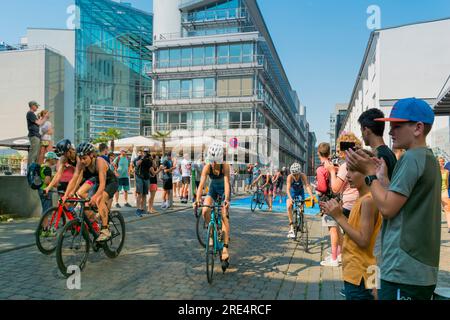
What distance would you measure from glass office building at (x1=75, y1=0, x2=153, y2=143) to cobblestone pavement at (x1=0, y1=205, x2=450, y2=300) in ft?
157

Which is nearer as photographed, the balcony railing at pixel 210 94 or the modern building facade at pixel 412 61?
the modern building facade at pixel 412 61

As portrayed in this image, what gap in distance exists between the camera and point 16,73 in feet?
168

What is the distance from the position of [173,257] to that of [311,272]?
242 centimetres

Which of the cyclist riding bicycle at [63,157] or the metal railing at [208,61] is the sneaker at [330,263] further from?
the metal railing at [208,61]

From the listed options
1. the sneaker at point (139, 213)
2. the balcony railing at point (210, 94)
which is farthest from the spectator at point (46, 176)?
the balcony railing at point (210, 94)

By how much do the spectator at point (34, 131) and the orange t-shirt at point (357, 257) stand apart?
30.1 feet

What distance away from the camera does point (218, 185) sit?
19.8 feet

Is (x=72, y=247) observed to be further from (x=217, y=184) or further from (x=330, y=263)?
(x=330, y=263)

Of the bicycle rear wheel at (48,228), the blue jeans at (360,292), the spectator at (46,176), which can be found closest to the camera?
the blue jeans at (360,292)

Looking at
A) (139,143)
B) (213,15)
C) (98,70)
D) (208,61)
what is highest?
(213,15)

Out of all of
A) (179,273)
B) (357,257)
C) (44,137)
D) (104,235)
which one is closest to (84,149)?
(104,235)

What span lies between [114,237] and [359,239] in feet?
15.4

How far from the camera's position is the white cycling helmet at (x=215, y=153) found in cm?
564

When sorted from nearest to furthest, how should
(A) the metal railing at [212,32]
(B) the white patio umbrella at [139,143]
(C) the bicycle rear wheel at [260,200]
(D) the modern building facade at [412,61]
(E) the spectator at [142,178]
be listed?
(E) the spectator at [142,178]
(C) the bicycle rear wheel at [260,200]
(D) the modern building facade at [412,61]
(B) the white patio umbrella at [139,143]
(A) the metal railing at [212,32]
